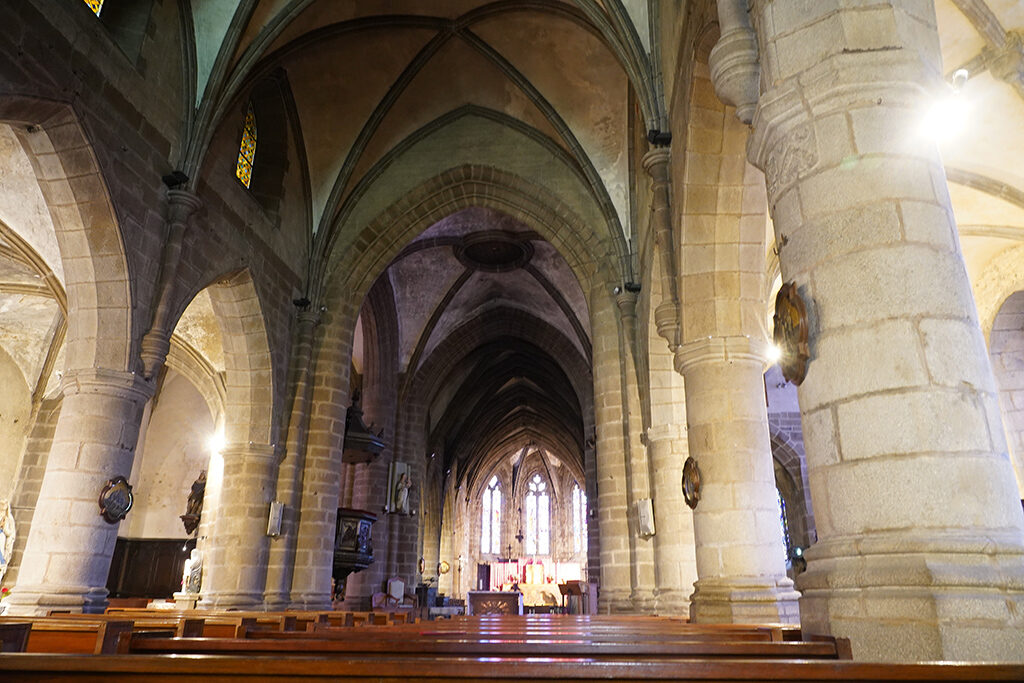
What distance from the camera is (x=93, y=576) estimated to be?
737 cm

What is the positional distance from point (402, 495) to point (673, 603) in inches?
356

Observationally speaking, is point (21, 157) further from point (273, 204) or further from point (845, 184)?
point (845, 184)

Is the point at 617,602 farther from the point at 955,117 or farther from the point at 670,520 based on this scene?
the point at 955,117

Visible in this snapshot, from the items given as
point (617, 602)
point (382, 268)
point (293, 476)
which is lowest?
point (617, 602)

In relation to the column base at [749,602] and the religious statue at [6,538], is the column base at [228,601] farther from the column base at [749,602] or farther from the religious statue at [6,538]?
the column base at [749,602]

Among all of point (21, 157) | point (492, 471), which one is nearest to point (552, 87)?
point (21, 157)

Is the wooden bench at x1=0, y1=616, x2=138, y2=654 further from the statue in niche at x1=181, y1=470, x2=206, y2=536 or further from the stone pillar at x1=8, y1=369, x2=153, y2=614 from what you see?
the statue in niche at x1=181, y1=470, x2=206, y2=536

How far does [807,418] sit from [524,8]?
30.8ft

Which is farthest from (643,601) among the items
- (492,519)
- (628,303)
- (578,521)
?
(578,521)

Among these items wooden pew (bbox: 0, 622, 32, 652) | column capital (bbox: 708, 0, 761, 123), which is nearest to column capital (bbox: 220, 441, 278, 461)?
wooden pew (bbox: 0, 622, 32, 652)

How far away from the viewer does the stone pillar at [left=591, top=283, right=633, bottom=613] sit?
34.6ft

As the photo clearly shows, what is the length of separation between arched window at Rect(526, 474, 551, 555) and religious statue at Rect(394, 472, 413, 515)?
2281cm

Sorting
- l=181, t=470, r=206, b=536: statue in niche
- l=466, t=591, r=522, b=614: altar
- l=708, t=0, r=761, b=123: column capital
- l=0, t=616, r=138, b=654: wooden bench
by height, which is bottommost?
l=0, t=616, r=138, b=654: wooden bench

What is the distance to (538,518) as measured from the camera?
39562mm
